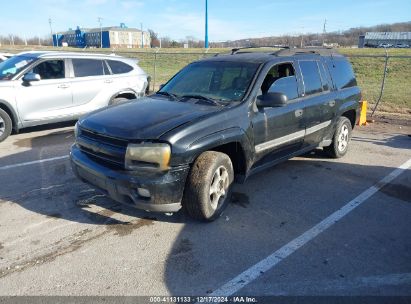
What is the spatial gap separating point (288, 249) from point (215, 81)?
2.34 meters

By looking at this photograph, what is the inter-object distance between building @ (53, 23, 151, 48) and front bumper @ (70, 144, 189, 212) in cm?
10194

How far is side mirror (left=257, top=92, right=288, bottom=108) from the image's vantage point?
4336 mm

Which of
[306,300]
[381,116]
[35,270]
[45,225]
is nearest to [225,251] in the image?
[306,300]

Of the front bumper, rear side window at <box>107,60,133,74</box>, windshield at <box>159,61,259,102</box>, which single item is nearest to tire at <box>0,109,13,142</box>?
rear side window at <box>107,60,133,74</box>

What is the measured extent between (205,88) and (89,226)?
2.21 m

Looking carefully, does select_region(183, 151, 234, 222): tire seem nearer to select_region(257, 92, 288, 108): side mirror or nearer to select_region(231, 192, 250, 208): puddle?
select_region(231, 192, 250, 208): puddle

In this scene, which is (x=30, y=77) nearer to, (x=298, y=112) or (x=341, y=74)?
(x=298, y=112)

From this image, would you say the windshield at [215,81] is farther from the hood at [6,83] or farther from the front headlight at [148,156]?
the hood at [6,83]

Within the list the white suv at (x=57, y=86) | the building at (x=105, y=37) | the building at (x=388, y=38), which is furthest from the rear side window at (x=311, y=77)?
the building at (x=105, y=37)

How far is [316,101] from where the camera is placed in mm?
5441

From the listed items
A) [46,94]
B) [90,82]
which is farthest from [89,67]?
[46,94]

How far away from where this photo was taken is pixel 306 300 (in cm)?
293

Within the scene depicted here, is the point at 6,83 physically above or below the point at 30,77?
below

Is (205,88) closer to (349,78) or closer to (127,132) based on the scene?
(127,132)
